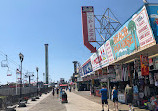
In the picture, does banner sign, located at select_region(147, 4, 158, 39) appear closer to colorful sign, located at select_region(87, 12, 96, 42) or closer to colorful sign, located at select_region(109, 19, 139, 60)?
colorful sign, located at select_region(109, 19, 139, 60)

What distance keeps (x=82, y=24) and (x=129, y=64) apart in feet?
31.0

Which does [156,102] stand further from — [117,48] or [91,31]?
[91,31]

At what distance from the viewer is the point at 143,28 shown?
9180 millimetres

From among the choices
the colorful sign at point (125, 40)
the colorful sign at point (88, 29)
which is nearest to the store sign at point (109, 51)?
the colorful sign at point (125, 40)

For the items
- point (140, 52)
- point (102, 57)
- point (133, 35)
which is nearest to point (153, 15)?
point (133, 35)

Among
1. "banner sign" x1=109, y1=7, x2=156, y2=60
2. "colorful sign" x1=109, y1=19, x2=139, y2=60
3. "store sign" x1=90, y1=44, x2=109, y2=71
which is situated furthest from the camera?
"store sign" x1=90, y1=44, x2=109, y2=71

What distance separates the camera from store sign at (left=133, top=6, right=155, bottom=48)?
28.4 feet

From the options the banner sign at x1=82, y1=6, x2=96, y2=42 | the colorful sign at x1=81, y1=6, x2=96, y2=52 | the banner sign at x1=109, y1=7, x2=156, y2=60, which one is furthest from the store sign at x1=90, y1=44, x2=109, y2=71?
the banner sign at x1=109, y1=7, x2=156, y2=60

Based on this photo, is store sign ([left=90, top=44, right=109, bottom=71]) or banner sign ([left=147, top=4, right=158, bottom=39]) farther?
store sign ([left=90, top=44, right=109, bottom=71])

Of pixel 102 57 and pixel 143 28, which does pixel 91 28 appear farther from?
pixel 143 28

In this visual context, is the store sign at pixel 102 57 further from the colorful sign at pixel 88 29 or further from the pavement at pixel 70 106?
the pavement at pixel 70 106

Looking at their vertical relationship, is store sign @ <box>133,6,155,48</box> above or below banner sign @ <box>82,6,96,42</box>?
below

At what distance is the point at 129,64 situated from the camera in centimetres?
1462

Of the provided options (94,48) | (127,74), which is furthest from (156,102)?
(94,48)
